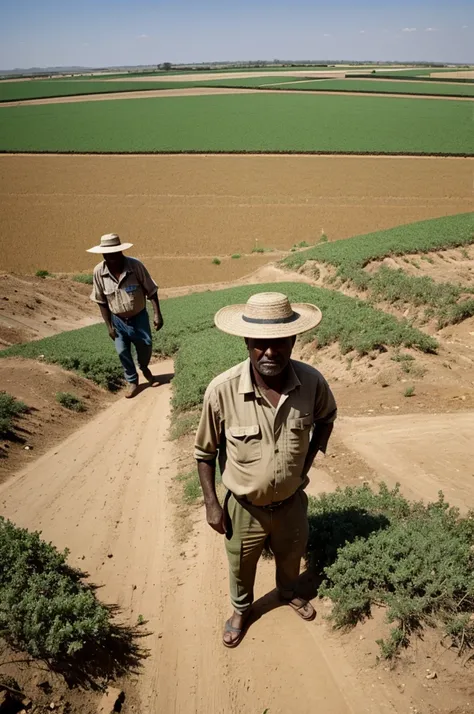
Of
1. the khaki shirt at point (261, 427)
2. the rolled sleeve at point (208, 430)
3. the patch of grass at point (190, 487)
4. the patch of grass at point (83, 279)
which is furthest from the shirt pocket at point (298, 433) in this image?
the patch of grass at point (83, 279)

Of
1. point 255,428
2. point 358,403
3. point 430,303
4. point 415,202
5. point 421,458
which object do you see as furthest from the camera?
point 415,202

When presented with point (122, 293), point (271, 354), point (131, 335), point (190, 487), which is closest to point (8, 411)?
point (131, 335)

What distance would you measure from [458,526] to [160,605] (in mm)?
2486

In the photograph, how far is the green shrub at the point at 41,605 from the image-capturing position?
313 cm

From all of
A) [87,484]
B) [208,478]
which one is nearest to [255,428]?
[208,478]

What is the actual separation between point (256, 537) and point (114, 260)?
4.80 meters

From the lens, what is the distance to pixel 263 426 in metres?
2.97

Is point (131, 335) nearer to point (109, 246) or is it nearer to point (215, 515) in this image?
point (109, 246)

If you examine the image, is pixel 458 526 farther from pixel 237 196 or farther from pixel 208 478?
pixel 237 196

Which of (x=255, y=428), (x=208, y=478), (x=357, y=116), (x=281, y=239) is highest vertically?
(x=357, y=116)

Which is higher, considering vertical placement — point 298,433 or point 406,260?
point 298,433

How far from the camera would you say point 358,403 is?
23.3ft

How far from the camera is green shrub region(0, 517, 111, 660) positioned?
313 cm

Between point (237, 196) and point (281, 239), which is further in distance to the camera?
point (237, 196)
